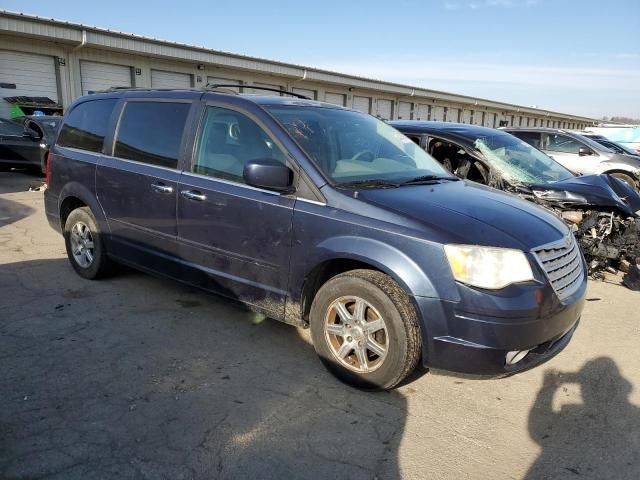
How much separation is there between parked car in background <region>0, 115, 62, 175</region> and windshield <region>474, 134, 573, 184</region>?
9.82 metres

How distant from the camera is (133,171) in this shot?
438 centimetres

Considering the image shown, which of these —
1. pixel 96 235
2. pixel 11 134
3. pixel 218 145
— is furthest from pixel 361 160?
pixel 11 134

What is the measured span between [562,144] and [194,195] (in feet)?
35.1

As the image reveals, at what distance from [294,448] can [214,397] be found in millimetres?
692

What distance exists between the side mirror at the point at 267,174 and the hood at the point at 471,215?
1.69 ft

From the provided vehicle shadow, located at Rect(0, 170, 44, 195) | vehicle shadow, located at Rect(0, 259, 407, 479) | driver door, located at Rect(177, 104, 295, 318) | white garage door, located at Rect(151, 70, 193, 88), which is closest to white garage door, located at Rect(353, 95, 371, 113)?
white garage door, located at Rect(151, 70, 193, 88)

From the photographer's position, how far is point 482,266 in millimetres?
2775

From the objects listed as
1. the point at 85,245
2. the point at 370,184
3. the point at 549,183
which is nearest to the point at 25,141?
the point at 85,245

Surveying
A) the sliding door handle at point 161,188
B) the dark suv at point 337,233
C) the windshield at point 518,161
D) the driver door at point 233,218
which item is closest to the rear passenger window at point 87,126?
the dark suv at point 337,233

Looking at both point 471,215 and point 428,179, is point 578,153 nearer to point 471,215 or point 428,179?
point 428,179

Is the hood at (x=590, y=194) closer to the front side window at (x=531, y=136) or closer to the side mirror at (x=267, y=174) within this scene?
the side mirror at (x=267, y=174)

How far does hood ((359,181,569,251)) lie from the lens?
2.88 m

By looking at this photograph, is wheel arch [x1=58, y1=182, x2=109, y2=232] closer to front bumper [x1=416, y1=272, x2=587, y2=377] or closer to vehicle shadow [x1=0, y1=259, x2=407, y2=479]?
vehicle shadow [x1=0, y1=259, x2=407, y2=479]

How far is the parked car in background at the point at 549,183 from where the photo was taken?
5.71 m
